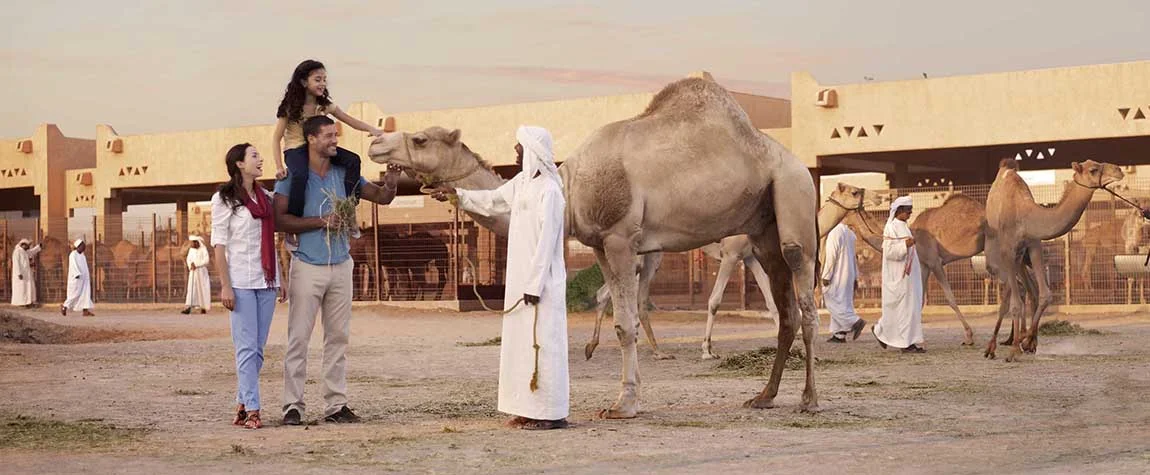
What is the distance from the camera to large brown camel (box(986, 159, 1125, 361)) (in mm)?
16500

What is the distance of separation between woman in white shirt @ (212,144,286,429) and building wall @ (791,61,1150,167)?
2462 cm

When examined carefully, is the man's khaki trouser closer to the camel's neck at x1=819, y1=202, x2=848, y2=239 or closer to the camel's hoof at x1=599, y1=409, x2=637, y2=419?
the camel's hoof at x1=599, y1=409, x2=637, y2=419

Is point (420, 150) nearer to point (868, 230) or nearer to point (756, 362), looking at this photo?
point (756, 362)

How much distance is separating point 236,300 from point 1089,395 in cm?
632

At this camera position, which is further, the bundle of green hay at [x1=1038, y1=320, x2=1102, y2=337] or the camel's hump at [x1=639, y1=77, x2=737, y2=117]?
the bundle of green hay at [x1=1038, y1=320, x2=1102, y2=337]

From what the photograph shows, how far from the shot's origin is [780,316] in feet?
35.5

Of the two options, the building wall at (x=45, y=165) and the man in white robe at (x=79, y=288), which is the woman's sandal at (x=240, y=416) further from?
the building wall at (x=45, y=165)

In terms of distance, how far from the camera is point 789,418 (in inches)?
386

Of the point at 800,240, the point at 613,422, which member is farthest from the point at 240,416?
the point at 800,240

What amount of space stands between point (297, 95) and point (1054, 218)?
9677mm

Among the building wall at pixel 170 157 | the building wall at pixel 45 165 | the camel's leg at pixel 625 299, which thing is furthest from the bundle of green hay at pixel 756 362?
the building wall at pixel 45 165

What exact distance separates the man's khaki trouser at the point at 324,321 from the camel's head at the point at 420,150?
29.2 inches

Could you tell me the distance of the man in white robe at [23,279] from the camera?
1522 inches

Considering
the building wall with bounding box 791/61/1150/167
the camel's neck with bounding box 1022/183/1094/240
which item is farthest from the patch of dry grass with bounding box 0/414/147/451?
the building wall with bounding box 791/61/1150/167
